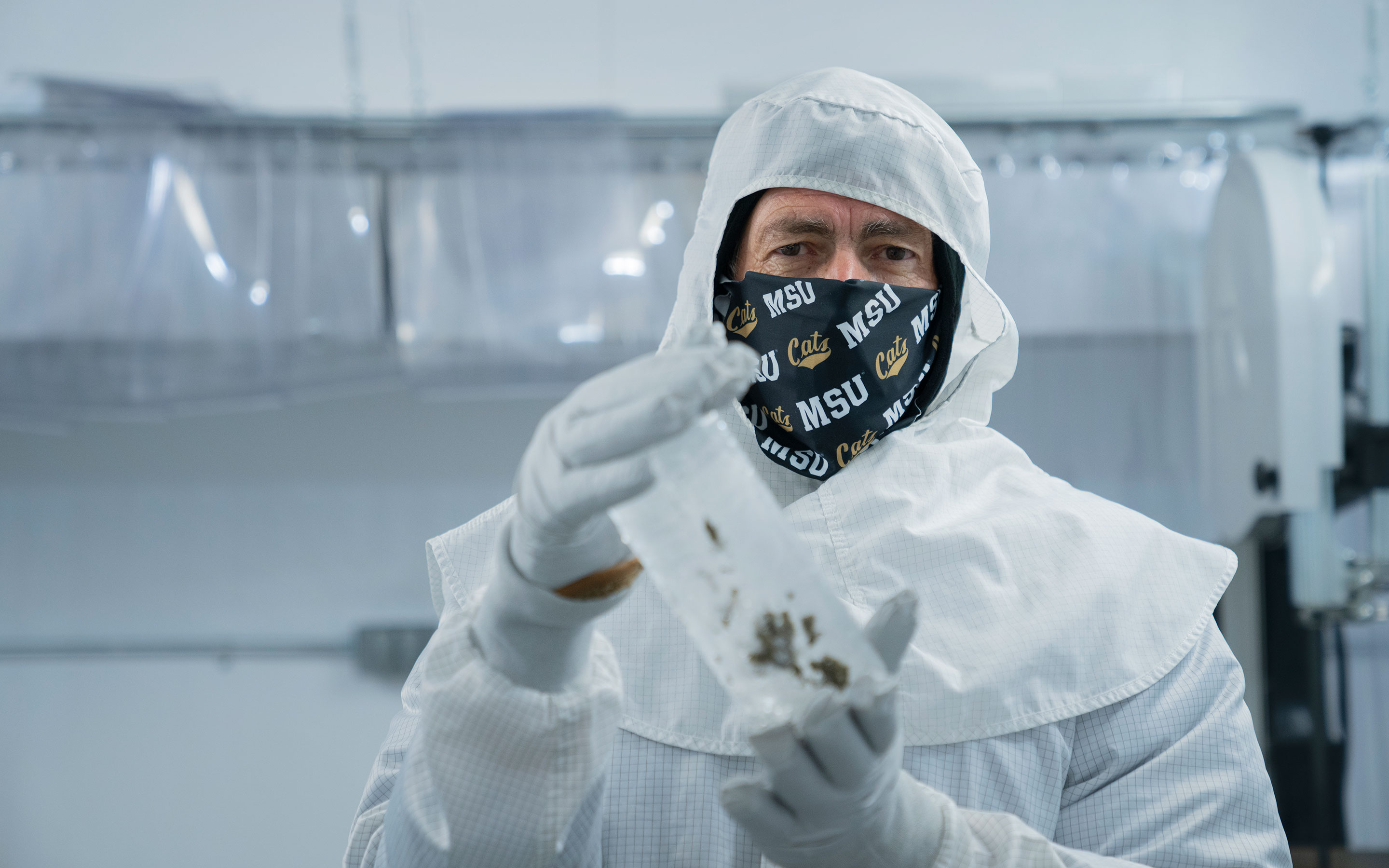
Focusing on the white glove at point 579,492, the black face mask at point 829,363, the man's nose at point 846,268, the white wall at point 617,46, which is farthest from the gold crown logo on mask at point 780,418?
the white wall at point 617,46

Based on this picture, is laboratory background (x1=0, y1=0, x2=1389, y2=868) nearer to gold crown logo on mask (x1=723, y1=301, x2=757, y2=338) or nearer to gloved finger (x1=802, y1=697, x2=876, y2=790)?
gold crown logo on mask (x1=723, y1=301, x2=757, y2=338)

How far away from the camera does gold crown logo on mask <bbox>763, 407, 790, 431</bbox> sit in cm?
93

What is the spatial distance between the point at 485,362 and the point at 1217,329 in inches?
61.1

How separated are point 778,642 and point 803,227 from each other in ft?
1.71

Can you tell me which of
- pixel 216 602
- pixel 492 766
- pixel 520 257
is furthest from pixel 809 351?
pixel 216 602

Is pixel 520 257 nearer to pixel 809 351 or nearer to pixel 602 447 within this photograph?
pixel 809 351

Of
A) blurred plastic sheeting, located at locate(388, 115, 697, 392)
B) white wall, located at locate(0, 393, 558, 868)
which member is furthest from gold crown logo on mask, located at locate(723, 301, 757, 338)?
white wall, located at locate(0, 393, 558, 868)

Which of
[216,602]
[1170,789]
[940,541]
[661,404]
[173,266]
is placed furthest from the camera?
[216,602]

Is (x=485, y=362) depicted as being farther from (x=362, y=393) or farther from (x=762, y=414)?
(x=762, y=414)

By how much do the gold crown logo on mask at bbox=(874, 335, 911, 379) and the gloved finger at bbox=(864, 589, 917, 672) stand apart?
1.21ft

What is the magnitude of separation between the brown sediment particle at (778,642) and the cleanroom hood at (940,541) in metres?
0.23

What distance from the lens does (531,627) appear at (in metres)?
0.64

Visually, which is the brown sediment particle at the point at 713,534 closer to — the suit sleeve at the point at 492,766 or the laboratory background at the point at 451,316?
the suit sleeve at the point at 492,766

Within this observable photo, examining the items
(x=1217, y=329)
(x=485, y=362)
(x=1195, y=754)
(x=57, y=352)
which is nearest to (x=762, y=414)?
(x=1195, y=754)
